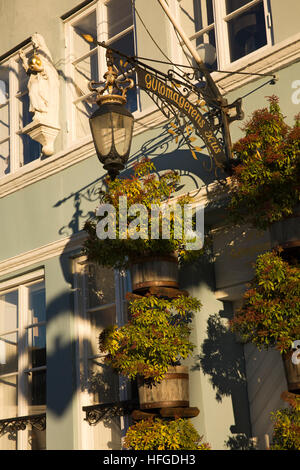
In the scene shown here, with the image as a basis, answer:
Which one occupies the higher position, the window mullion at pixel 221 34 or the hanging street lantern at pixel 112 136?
the window mullion at pixel 221 34

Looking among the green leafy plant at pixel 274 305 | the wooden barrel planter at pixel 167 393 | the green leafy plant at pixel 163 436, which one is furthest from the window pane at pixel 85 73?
the green leafy plant at pixel 163 436

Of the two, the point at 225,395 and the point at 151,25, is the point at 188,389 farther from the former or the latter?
the point at 151,25

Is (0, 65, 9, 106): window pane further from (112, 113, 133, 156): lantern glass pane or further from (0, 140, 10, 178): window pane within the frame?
(112, 113, 133, 156): lantern glass pane

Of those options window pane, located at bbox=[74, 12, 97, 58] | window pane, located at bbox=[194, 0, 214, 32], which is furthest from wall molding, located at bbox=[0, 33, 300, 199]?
window pane, located at bbox=[74, 12, 97, 58]

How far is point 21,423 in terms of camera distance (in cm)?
887

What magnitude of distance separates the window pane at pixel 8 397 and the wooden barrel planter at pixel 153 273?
10.7 feet

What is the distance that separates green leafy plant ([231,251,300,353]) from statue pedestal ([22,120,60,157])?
170 inches

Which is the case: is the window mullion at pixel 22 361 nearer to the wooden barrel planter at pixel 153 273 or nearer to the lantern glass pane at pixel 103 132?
the wooden barrel planter at pixel 153 273

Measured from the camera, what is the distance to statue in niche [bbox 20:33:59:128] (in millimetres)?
9398

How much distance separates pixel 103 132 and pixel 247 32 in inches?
104

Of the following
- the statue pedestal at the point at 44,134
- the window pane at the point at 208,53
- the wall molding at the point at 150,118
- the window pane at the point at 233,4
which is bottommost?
the wall molding at the point at 150,118

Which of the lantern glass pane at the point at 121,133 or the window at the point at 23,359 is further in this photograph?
the window at the point at 23,359

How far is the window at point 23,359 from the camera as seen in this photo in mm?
8875

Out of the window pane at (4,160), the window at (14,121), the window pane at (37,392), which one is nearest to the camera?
the window pane at (37,392)
